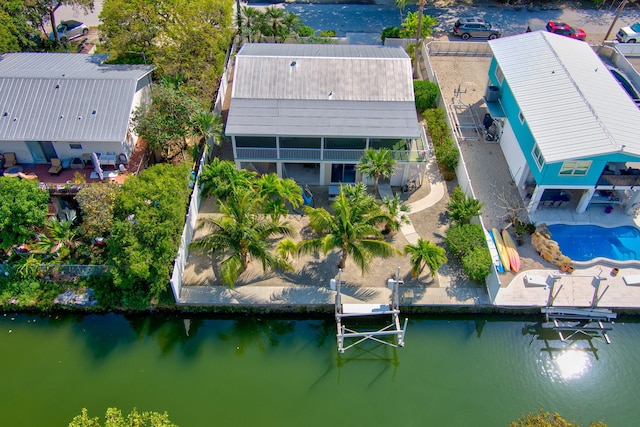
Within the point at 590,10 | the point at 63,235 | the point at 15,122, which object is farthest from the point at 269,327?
the point at 590,10

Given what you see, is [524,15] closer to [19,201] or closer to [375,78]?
[375,78]

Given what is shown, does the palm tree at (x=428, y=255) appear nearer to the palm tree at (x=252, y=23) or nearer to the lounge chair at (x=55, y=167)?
the lounge chair at (x=55, y=167)

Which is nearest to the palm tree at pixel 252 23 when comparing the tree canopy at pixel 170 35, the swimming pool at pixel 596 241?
the tree canopy at pixel 170 35

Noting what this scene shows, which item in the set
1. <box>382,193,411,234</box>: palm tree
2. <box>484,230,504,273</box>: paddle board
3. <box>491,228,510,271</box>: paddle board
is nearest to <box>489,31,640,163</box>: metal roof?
<box>491,228,510,271</box>: paddle board

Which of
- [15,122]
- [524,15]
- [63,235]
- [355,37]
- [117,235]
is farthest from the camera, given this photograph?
[524,15]

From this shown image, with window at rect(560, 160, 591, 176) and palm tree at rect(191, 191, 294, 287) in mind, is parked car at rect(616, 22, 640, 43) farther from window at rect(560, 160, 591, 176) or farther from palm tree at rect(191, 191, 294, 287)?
palm tree at rect(191, 191, 294, 287)
